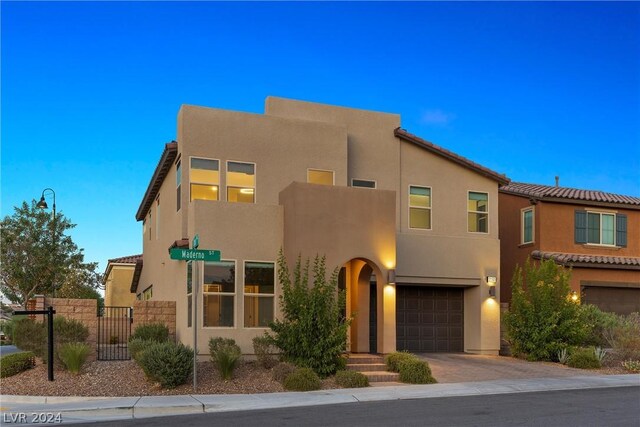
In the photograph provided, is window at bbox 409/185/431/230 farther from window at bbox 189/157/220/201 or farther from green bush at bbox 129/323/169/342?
green bush at bbox 129/323/169/342

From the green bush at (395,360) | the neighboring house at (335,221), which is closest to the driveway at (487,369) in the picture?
the green bush at (395,360)

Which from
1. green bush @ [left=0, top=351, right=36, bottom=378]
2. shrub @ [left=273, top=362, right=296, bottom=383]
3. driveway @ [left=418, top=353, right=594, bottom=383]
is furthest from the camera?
driveway @ [left=418, top=353, right=594, bottom=383]

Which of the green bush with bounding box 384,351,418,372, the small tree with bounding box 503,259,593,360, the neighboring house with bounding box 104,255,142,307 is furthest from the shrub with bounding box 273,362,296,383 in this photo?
the neighboring house with bounding box 104,255,142,307

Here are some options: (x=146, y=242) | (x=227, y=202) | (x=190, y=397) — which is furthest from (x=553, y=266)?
(x=146, y=242)

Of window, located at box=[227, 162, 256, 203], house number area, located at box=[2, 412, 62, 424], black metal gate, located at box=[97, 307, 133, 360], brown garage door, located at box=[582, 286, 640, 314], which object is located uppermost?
window, located at box=[227, 162, 256, 203]

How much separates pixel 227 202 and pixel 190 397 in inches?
260

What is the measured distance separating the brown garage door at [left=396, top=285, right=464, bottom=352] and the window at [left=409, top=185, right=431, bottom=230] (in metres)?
2.28

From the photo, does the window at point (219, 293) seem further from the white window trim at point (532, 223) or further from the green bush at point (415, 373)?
the white window trim at point (532, 223)

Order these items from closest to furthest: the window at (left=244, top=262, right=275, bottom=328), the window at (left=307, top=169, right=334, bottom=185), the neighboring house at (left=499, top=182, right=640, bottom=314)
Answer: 1. the window at (left=244, top=262, right=275, bottom=328)
2. the window at (left=307, top=169, right=334, bottom=185)
3. the neighboring house at (left=499, top=182, right=640, bottom=314)

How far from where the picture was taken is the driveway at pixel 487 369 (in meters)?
18.9

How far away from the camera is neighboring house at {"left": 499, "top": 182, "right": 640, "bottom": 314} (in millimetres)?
27234

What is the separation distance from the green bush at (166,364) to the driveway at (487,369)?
6588 millimetres

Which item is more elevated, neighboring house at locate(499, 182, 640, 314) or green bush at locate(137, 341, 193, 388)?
neighboring house at locate(499, 182, 640, 314)

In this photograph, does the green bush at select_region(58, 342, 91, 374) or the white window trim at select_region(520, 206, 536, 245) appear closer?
the green bush at select_region(58, 342, 91, 374)
